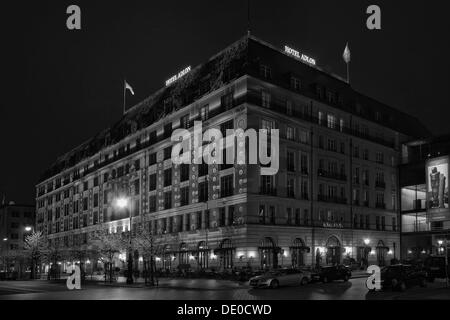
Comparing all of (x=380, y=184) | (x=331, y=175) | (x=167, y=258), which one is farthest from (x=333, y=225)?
(x=167, y=258)

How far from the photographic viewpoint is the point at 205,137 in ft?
229

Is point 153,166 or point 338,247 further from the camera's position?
point 153,166

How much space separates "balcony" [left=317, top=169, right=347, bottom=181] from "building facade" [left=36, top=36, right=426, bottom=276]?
5.7 inches

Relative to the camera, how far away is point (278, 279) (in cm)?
3900

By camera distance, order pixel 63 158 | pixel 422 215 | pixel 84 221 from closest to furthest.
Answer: pixel 422 215
pixel 84 221
pixel 63 158

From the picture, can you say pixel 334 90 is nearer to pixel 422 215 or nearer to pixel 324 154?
pixel 324 154

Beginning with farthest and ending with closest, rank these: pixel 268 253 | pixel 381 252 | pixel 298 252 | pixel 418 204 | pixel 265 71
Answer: pixel 418 204 < pixel 381 252 < pixel 298 252 < pixel 265 71 < pixel 268 253

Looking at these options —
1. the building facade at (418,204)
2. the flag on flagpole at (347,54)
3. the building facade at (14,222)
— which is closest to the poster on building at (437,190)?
the building facade at (418,204)

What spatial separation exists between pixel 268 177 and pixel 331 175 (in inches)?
517

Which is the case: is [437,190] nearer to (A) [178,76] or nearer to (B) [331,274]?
(B) [331,274]

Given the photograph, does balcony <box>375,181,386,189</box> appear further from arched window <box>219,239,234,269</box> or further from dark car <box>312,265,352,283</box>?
dark car <box>312,265,352,283</box>

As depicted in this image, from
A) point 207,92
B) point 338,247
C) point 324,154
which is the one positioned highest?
point 207,92

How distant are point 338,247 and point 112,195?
40680mm
